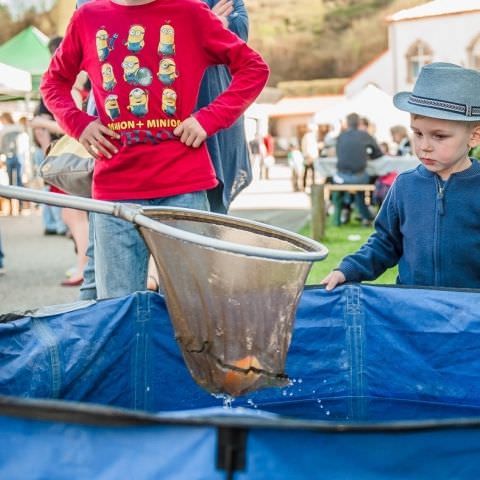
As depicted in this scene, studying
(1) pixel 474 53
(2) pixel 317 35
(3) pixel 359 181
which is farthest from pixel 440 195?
(2) pixel 317 35

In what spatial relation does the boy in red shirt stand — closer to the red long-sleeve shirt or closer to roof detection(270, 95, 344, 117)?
the red long-sleeve shirt

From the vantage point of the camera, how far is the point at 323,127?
1941 inches

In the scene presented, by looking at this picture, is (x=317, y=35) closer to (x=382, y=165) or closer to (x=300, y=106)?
(x=300, y=106)

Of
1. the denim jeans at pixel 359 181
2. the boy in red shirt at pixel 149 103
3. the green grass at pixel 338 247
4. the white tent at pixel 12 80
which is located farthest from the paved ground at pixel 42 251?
the boy in red shirt at pixel 149 103

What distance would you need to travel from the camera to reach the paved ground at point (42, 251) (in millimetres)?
7176

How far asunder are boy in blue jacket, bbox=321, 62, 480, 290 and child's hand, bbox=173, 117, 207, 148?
2.13 feet

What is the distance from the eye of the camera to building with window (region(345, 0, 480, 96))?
42562 millimetres

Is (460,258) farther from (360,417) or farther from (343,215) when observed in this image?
(343,215)

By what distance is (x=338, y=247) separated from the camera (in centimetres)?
1018

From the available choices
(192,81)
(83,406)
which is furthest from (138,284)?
(83,406)

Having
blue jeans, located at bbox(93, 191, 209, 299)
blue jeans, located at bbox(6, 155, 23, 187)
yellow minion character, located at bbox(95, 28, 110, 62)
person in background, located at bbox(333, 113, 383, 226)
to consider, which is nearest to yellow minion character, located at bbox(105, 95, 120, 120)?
yellow minion character, located at bbox(95, 28, 110, 62)

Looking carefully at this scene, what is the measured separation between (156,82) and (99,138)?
276 mm

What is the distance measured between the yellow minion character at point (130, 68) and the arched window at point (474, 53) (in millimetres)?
41516

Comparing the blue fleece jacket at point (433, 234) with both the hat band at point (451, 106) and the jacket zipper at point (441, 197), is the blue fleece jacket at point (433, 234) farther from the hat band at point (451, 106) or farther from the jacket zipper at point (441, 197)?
the hat band at point (451, 106)
